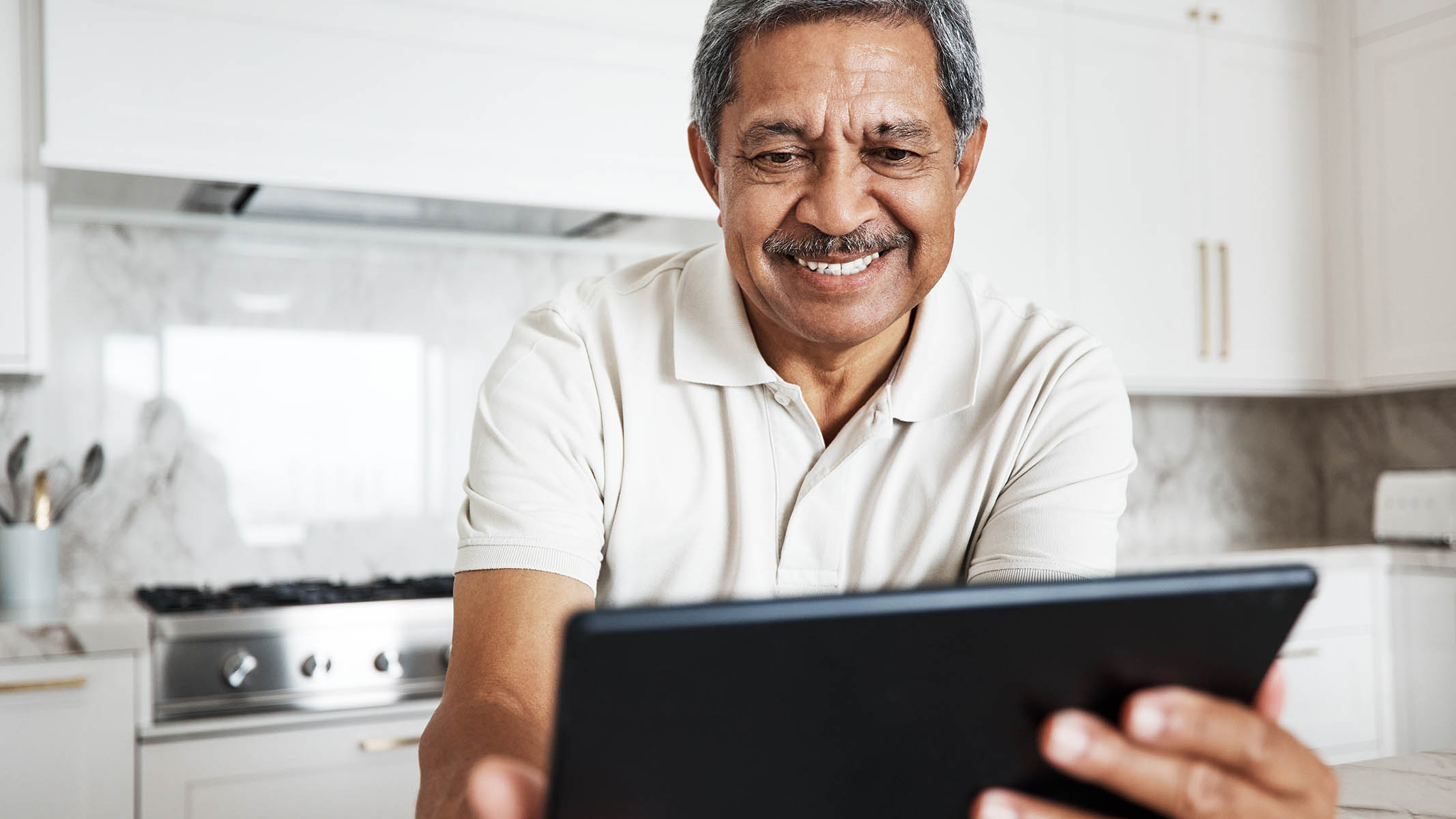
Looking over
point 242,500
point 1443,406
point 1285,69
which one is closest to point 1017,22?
point 1285,69

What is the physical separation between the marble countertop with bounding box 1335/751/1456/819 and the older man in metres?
0.26

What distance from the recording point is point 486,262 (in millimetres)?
2582

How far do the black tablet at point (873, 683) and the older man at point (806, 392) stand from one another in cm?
48

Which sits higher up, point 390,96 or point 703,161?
point 390,96

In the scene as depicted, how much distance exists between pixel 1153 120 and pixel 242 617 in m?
2.38

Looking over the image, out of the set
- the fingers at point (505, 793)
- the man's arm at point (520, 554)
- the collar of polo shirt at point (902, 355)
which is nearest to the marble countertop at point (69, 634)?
the man's arm at point (520, 554)

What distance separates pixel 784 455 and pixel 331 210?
59.3 inches

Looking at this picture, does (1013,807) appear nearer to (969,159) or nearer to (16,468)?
(969,159)

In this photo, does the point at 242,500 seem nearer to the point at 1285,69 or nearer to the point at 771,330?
the point at 771,330

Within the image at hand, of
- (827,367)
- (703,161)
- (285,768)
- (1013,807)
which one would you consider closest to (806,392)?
(827,367)

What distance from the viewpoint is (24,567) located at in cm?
200

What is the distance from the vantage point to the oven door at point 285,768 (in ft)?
5.96

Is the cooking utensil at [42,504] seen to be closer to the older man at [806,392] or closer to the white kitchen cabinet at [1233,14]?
the older man at [806,392]

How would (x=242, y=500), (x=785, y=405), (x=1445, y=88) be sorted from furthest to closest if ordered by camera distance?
(x=1445, y=88), (x=242, y=500), (x=785, y=405)
